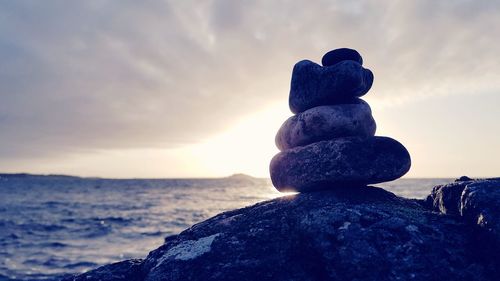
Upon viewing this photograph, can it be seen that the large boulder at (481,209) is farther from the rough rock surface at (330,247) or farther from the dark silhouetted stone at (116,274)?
the dark silhouetted stone at (116,274)

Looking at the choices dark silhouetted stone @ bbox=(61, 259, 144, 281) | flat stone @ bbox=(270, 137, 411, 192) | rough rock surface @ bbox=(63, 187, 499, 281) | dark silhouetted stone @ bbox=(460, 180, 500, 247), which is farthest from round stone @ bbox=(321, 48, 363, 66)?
dark silhouetted stone @ bbox=(61, 259, 144, 281)

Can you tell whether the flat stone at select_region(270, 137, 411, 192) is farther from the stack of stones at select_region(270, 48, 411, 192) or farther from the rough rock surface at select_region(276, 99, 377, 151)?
the rough rock surface at select_region(276, 99, 377, 151)

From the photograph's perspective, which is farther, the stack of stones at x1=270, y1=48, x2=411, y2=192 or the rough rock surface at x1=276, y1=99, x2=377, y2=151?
the rough rock surface at x1=276, y1=99, x2=377, y2=151

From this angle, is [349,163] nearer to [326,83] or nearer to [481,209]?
[326,83]

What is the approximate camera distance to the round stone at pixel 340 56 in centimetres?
758

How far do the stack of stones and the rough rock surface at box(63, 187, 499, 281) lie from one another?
42 centimetres

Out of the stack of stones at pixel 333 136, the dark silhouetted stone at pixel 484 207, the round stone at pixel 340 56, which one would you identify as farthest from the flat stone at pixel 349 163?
the round stone at pixel 340 56

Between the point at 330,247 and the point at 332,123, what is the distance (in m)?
2.53

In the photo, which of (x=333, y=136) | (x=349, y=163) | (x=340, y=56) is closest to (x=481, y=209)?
(x=349, y=163)

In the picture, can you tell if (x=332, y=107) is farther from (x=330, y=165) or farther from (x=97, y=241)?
(x=97, y=241)

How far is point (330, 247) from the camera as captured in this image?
17.8ft

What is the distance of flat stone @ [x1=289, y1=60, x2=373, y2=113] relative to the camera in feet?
23.1

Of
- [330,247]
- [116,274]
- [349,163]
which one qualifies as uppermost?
[349,163]

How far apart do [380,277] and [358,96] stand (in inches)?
155
